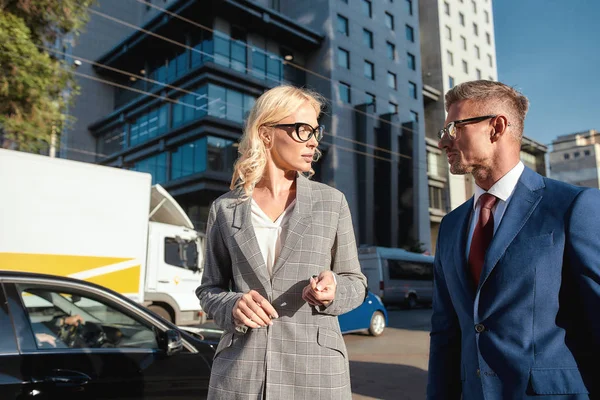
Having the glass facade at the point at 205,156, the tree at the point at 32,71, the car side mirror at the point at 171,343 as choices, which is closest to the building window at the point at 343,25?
the glass facade at the point at 205,156

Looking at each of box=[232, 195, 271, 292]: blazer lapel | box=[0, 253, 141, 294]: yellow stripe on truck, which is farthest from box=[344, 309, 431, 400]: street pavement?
box=[232, 195, 271, 292]: blazer lapel

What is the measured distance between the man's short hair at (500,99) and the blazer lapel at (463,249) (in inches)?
14.5

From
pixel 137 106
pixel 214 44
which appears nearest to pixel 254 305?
pixel 214 44

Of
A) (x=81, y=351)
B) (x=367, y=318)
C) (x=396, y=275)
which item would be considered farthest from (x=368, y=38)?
(x=81, y=351)

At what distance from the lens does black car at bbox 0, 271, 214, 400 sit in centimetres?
286

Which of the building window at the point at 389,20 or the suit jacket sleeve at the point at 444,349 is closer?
the suit jacket sleeve at the point at 444,349

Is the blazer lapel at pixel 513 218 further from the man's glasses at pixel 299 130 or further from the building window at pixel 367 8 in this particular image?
the building window at pixel 367 8

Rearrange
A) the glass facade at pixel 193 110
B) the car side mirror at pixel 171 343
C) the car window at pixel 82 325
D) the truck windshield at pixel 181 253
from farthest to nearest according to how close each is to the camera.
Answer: the glass facade at pixel 193 110 < the truck windshield at pixel 181 253 < the car window at pixel 82 325 < the car side mirror at pixel 171 343

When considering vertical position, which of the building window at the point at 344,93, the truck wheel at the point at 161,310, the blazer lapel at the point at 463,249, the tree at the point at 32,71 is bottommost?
the truck wheel at the point at 161,310

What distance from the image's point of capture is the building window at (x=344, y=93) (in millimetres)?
33694

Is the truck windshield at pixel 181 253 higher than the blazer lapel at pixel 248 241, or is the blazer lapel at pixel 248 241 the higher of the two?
the truck windshield at pixel 181 253

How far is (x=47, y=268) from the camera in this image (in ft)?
25.4

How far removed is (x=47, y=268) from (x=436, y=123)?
4117 cm

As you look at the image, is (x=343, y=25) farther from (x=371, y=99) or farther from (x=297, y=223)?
(x=297, y=223)
